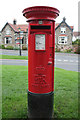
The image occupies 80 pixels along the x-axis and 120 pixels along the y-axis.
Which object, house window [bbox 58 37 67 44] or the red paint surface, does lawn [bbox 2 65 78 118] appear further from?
house window [bbox 58 37 67 44]

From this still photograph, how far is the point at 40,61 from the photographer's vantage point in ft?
9.80

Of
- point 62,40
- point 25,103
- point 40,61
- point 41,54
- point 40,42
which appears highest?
point 62,40

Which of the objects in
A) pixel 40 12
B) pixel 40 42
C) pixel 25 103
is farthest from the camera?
pixel 25 103

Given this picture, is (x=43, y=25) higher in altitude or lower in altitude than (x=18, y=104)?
higher

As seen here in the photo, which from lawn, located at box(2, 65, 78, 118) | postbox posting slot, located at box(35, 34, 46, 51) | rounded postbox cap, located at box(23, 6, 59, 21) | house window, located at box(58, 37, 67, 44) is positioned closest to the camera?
rounded postbox cap, located at box(23, 6, 59, 21)

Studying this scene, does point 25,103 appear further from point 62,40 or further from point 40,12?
point 62,40

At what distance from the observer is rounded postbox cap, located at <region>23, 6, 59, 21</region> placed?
2.81 m

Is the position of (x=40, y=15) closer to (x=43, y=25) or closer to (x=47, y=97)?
(x=43, y=25)

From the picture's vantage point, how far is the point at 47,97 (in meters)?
3.09

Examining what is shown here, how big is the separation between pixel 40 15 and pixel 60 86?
3.77m

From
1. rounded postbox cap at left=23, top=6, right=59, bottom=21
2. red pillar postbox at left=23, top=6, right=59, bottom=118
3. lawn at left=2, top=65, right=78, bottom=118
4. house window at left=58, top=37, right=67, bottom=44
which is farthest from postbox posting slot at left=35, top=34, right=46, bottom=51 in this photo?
house window at left=58, top=37, right=67, bottom=44

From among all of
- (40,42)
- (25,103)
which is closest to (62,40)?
(25,103)

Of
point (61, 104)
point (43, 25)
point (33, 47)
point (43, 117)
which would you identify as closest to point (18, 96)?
point (61, 104)

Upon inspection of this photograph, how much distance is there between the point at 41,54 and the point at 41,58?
0.08 metres
